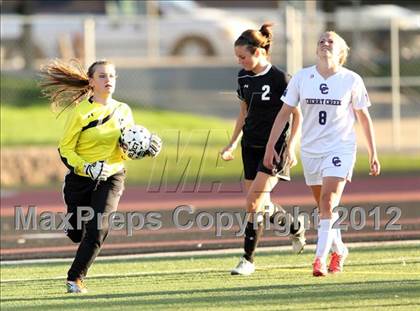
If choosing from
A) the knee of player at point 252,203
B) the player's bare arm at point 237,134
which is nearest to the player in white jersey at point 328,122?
the knee of player at point 252,203

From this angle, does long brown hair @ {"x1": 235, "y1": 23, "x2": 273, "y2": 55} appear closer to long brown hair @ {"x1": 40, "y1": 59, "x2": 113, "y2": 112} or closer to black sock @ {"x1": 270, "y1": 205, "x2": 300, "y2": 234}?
long brown hair @ {"x1": 40, "y1": 59, "x2": 113, "y2": 112}

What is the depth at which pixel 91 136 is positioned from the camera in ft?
30.9

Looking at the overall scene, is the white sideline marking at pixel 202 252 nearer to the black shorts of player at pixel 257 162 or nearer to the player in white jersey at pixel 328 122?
the black shorts of player at pixel 257 162

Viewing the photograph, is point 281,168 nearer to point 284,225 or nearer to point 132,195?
point 284,225

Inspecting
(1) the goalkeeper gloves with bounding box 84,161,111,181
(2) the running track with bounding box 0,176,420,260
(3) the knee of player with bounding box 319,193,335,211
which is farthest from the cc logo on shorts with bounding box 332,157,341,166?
(2) the running track with bounding box 0,176,420,260

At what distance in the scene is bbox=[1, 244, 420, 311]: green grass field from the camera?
8.45 m

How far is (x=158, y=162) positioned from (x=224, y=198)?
3693 millimetres

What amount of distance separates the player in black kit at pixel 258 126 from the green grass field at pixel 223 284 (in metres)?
0.48

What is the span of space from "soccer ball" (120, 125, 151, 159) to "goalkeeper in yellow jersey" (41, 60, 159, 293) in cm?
10

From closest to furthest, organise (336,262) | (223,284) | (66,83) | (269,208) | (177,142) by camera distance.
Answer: (223,284), (336,262), (66,83), (269,208), (177,142)

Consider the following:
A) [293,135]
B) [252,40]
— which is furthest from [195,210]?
[252,40]

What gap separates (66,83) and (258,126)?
1.78m

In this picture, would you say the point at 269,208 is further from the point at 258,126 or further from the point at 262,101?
the point at 262,101

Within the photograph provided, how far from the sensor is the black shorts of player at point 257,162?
33.4 feet
